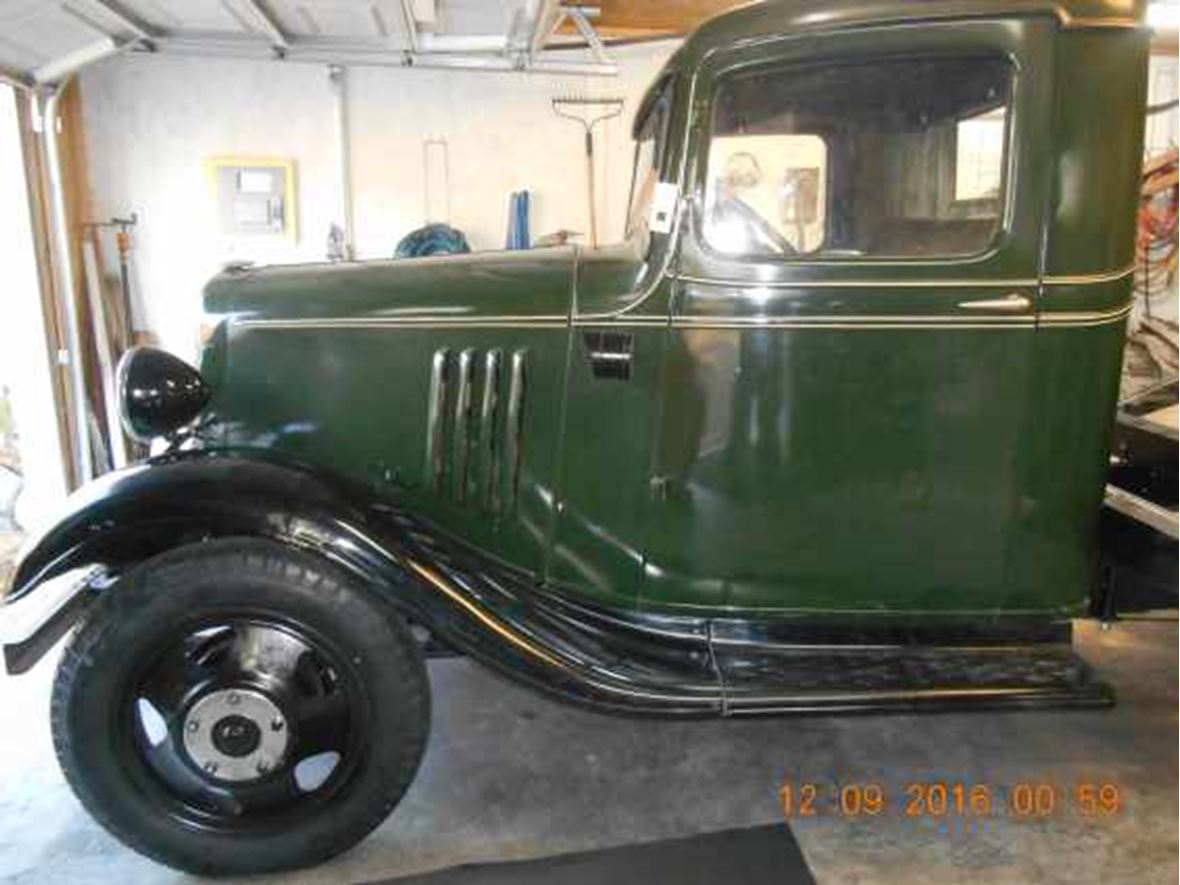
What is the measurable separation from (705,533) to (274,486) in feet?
3.63

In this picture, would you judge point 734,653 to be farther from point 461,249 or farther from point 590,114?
point 590,114

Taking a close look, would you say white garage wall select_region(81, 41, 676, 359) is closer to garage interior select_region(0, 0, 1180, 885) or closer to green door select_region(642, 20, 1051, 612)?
garage interior select_region(0, 0, 1180, 885)

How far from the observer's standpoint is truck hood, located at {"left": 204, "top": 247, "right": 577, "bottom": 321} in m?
2.33

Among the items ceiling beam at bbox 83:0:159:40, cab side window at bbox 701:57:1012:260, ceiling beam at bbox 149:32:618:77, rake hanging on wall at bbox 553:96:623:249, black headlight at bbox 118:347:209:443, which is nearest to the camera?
cab side window at bbox 701:57:1012:260

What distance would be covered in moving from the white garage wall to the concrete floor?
335cm

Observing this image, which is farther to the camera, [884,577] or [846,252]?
[884,577]

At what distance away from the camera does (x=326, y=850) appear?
212cm

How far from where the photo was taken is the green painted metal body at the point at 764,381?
2074 mm

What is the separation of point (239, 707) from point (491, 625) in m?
0.61

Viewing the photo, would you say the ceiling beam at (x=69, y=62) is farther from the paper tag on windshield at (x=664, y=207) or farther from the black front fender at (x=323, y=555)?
the paper tag on windshield at (x=664, y=207)

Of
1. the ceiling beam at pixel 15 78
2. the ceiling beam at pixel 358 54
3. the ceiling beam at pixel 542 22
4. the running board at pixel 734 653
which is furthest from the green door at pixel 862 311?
the ceiling beam at pixel 15 78

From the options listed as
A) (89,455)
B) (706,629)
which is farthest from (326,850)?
(89,455)

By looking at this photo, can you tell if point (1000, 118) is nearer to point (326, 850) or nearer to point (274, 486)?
point (274, 486)

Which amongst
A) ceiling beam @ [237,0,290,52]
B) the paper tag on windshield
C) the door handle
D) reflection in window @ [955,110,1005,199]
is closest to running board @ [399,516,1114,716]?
the door handle
